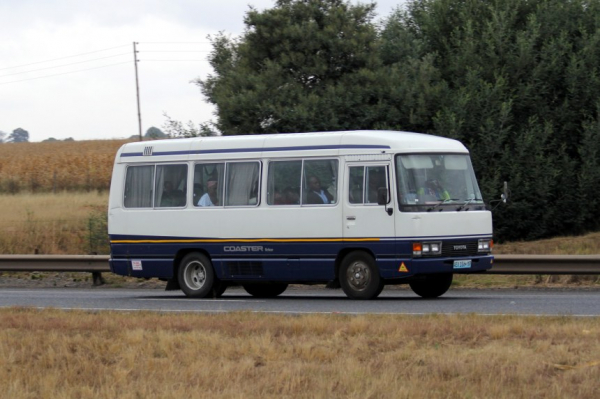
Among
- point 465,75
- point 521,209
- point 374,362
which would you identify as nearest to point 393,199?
point 374,362

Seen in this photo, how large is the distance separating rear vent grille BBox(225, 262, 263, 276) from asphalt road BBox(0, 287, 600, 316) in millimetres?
440

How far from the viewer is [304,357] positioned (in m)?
9.59

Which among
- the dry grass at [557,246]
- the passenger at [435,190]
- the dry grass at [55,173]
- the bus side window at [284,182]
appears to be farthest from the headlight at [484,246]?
the dry grass at [55,173]

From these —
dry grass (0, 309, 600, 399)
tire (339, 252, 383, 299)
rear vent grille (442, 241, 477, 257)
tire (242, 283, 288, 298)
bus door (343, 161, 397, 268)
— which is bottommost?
tire (242, 283, 288, 298)

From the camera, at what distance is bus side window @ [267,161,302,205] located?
1695cm

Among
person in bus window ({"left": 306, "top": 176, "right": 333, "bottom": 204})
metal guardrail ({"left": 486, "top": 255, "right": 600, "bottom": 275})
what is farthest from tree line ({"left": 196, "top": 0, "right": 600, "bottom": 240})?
person in bus window ({"left": 306, "top": 176, "right": 333, "bottom": 204})

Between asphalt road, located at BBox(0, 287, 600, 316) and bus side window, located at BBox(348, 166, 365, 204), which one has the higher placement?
bus side window, located at BBox(348, 166, 365, 204)

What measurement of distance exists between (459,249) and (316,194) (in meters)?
2.37

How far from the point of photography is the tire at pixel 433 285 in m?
16.9

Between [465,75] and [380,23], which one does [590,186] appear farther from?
[380,23]

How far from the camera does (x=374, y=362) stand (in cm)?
919

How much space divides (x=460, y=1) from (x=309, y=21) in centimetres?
445

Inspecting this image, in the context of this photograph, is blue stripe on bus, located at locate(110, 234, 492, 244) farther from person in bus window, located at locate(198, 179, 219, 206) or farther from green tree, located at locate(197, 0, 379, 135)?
green tree, located at locate(197, 0, 379, 135)

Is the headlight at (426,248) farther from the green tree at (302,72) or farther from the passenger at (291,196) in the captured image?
the green tree at (302,72)
